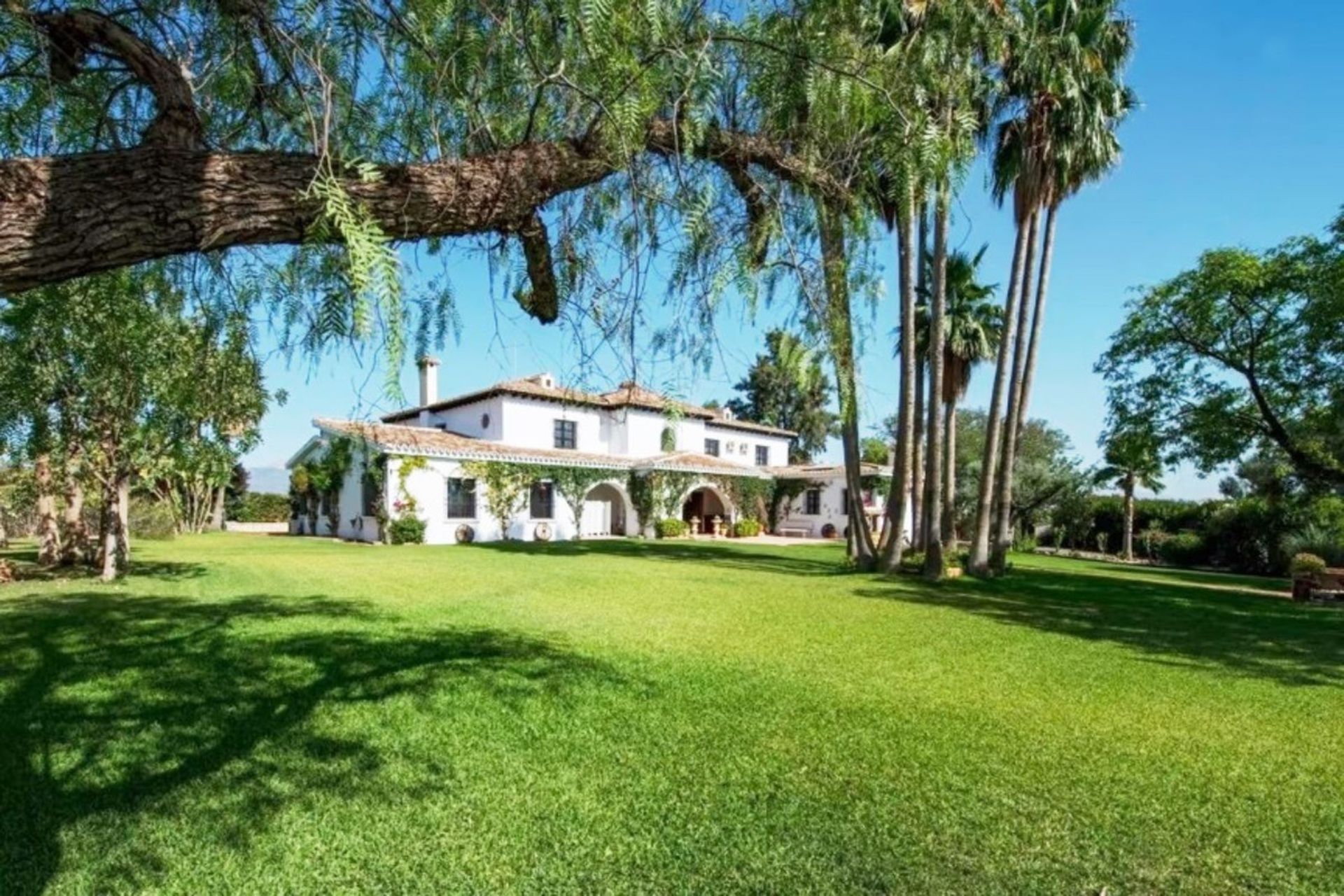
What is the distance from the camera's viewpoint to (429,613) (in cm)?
1059

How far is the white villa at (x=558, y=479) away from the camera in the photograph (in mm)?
27014

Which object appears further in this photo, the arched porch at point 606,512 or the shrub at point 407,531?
the arched porch at point 606,512

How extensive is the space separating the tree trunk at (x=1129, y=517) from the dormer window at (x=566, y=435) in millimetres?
24149

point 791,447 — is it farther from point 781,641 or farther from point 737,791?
point 737,791

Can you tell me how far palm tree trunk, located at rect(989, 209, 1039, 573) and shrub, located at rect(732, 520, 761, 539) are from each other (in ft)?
57.3

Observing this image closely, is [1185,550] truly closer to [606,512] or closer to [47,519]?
[606,512]

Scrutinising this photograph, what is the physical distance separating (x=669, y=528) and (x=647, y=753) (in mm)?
27819

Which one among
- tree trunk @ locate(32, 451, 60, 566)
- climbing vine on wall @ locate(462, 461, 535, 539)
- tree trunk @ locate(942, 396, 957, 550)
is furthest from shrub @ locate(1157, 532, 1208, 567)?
tree trunk @ locate(32, 451, 60, 566)

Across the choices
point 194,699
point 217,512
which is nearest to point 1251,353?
point 194,699

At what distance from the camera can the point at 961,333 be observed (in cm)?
2025

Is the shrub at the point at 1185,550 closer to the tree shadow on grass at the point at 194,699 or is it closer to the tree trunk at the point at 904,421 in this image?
the tree trunk at the point at 904,421

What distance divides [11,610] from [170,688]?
6.01 m

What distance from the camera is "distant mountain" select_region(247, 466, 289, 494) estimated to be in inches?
1608

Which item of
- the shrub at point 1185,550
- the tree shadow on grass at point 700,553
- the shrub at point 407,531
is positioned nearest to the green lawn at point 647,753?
the tree shadow on grass at point 700,553
